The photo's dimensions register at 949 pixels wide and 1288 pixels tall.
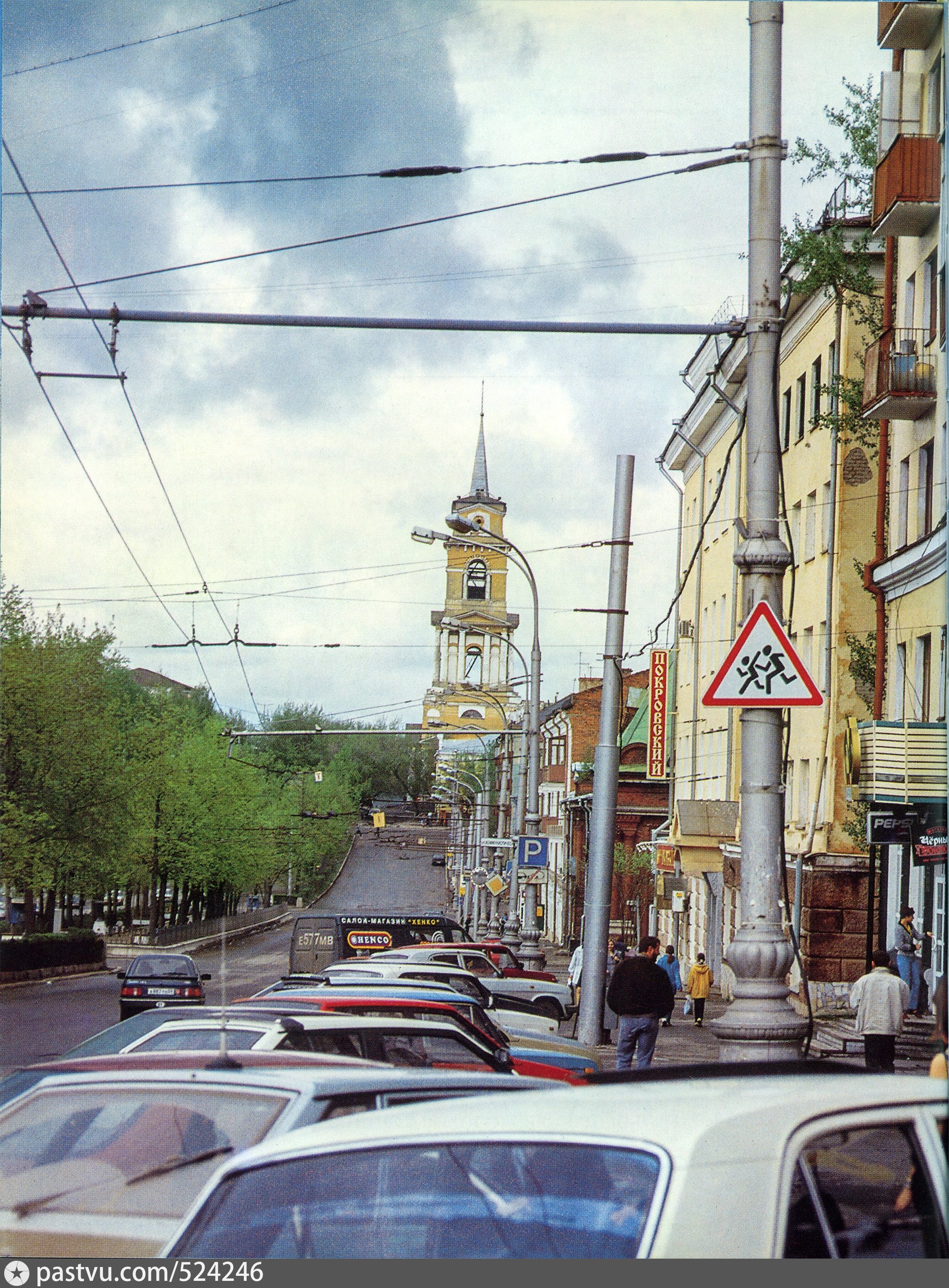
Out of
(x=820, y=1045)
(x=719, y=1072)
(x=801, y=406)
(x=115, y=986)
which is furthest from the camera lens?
(x=115, y=986)

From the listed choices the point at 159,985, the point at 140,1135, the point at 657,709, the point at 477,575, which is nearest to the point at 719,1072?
the point at 140,1135

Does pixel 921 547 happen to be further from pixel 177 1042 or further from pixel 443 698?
pixel 443 698

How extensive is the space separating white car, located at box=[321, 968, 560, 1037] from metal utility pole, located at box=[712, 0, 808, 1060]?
7.84 m

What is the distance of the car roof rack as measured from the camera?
12.9 ft

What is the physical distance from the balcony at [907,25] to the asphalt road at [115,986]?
15.3 metres

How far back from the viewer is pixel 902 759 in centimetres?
2219

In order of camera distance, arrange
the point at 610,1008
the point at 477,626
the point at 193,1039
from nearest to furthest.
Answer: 1. the point at 193,1039
2. the point at 610,1008
3. the point at 477,626

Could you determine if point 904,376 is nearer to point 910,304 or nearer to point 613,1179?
point 910,304

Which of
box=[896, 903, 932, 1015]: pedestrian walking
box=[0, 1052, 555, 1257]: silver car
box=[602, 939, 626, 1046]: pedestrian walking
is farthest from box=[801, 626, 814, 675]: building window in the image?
box=[0, 1052, 555, 1257]: silver car

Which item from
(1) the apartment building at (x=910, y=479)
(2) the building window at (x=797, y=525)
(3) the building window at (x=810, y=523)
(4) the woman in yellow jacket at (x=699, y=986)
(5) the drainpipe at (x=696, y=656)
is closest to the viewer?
(1) the apartment building at (x=910, y=479)

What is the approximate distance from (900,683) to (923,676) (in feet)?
3.28

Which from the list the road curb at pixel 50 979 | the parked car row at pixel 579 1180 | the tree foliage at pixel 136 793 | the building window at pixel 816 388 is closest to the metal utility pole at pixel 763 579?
the parked car row at pixel 579 1180

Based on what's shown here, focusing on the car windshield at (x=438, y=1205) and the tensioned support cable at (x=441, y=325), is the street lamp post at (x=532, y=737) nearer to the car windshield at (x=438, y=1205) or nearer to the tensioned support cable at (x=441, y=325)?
the tensioned support cable at (x=441, y=325)

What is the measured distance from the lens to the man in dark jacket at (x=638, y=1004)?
54.9ft
